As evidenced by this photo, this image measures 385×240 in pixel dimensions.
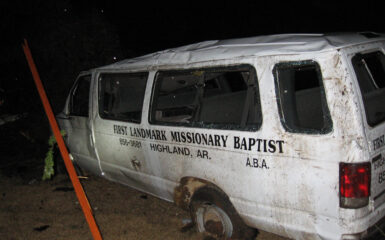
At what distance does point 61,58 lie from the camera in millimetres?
8055

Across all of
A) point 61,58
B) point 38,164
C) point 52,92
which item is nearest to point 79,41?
point 61,58

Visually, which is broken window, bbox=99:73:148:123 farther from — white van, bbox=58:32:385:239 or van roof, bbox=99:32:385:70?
van roof, bbox=99:32:385:70

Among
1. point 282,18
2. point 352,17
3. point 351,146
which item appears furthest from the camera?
point 282,18

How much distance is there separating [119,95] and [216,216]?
2.33 metres

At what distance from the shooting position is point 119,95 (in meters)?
4.60

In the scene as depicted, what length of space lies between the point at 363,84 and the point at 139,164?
8.88ft

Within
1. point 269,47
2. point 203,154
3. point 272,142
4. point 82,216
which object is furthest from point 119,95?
point 272,142

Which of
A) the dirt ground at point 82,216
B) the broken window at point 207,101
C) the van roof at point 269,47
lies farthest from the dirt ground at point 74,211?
the van roof at point 269,47

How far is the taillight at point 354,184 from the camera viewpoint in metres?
2.16

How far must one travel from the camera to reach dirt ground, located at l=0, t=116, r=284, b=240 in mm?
3823

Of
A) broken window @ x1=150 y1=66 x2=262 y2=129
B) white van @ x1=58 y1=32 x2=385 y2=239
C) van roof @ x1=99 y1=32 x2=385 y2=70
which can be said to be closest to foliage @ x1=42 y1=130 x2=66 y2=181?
white van @ x1=58 y1=32 x2=385 y2=239

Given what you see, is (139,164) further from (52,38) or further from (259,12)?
(259,12)

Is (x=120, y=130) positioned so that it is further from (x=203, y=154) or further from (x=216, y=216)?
(x=216, y=216)

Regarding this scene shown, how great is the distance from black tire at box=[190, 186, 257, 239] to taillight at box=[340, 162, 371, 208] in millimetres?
1091
